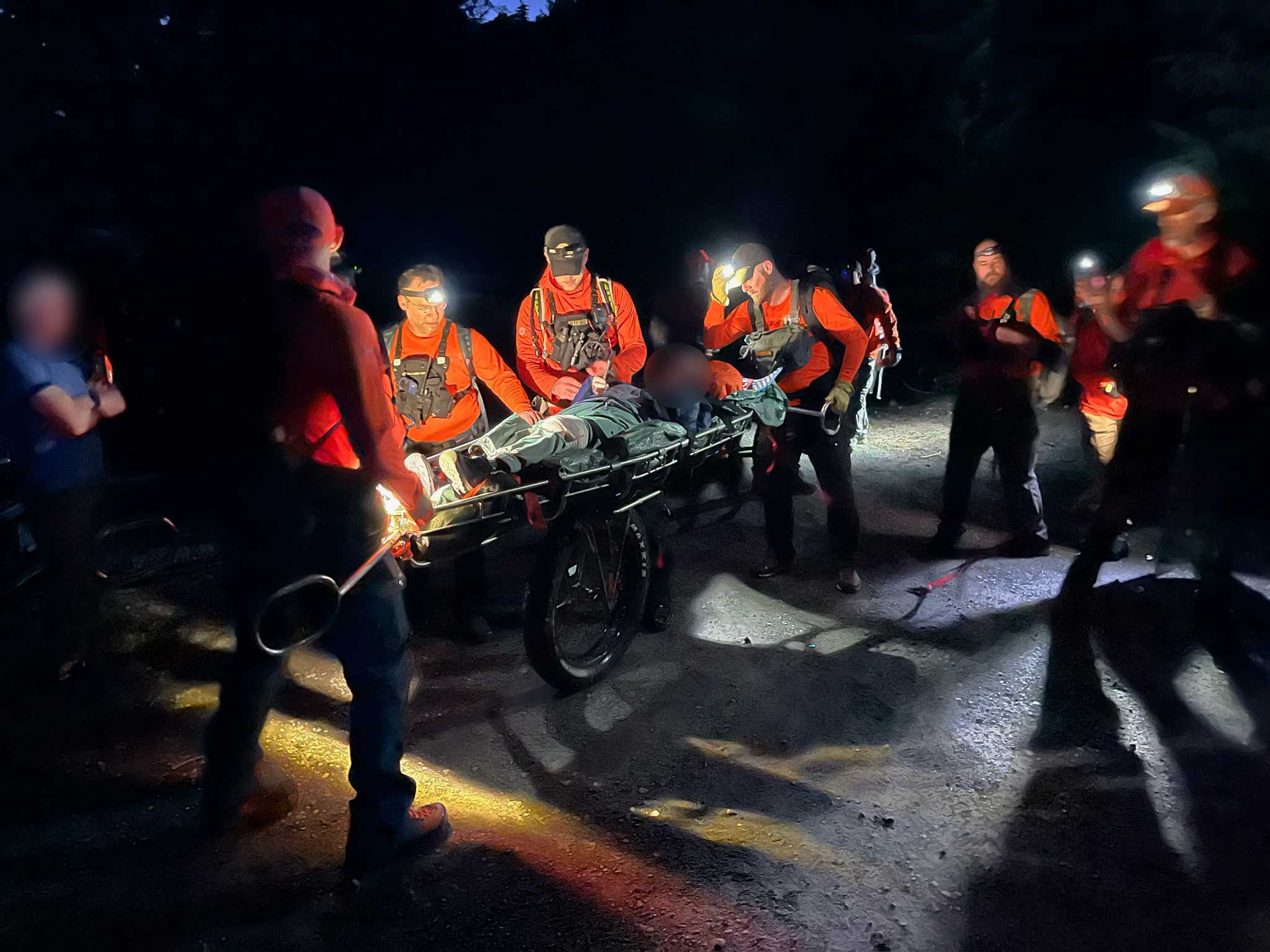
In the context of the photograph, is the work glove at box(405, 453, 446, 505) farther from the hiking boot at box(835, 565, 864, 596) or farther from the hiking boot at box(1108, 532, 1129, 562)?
the hiking boot at box(1108, 532, 1129, 562)

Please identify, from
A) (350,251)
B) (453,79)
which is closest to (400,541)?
(350,251)

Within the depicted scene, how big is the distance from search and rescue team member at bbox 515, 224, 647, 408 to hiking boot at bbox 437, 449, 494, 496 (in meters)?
1.94

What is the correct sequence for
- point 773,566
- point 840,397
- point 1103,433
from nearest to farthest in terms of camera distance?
1. point 840,397
2. point 773,566
3. point 1103,433

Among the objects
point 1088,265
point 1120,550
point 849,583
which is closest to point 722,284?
point 849,583

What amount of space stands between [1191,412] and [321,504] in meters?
4.32

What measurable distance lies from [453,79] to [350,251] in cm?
611

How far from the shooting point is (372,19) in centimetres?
1541

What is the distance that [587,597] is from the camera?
473 cm

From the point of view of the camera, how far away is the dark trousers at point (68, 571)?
12.8 ft

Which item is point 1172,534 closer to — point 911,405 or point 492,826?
point 492,826

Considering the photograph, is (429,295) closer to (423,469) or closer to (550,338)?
(550,338)

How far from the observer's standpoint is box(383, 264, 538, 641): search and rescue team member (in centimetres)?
469

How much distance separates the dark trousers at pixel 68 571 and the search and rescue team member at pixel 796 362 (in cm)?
386

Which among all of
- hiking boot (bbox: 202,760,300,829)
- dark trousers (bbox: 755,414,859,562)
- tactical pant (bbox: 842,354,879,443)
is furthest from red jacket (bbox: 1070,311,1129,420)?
hiking boot (bbox: 202,760,300,829)
